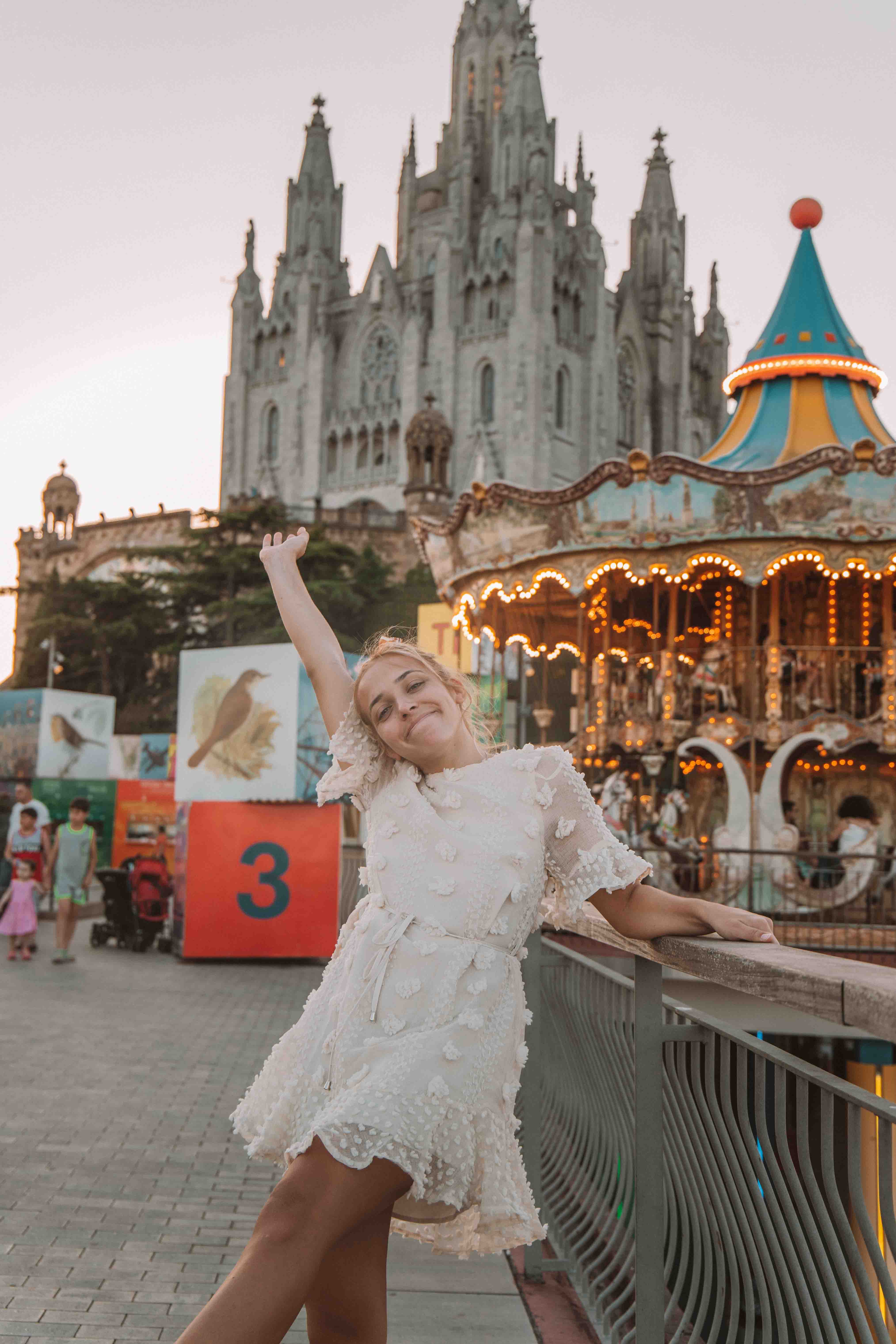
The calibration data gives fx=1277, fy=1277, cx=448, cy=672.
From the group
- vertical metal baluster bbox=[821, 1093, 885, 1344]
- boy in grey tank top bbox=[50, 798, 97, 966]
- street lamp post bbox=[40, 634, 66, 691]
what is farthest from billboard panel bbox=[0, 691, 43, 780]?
vertical metal baluster bbox=[821, 1093, 885, 1344]

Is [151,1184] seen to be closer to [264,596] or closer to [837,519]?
[837,519]

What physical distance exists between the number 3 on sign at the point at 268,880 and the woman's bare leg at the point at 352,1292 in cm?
1217

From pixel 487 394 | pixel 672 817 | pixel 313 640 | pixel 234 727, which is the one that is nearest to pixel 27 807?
pixel 234 727

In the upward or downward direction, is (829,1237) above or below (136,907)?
above

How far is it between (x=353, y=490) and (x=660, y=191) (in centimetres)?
2733

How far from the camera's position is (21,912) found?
44.0ft

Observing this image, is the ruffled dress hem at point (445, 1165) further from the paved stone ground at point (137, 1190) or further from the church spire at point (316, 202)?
the church spire at point (316, 202)

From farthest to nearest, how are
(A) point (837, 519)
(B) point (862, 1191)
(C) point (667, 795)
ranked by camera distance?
(C) point (667, 795) < (A) point (837, 519) < (B) point (862, 1191)

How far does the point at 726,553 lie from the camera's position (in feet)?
53.3

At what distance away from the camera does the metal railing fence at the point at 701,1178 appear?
210 centimetres

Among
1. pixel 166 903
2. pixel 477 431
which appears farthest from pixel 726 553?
pixel 477 431

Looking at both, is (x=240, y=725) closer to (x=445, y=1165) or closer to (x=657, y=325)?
(x=445, y=1165)

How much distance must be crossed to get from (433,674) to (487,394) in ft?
212

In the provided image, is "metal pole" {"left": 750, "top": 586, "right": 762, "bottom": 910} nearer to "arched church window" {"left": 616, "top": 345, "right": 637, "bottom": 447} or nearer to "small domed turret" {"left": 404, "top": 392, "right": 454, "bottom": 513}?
"small domed turret" {"left": 404, "top": 392, "right": 454, "bottom": 513}
